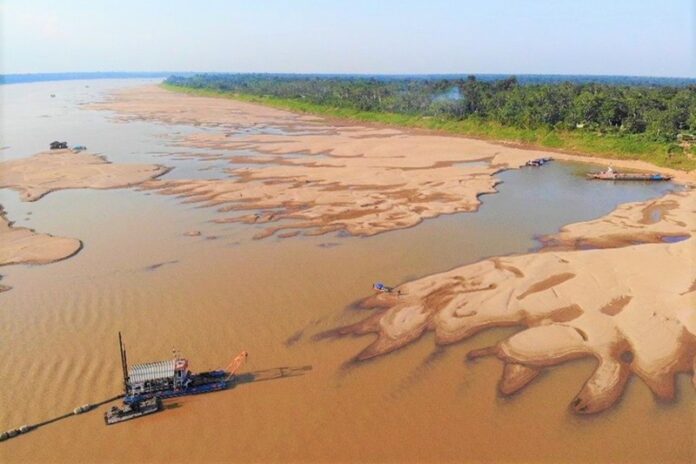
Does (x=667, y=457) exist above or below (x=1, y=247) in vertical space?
below

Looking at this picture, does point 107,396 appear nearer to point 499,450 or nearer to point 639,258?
point 499,450

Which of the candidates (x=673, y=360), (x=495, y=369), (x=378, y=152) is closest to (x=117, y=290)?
(x=495, y=369)

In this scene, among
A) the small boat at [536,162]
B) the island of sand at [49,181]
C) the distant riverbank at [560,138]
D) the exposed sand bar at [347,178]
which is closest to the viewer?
the island of sand at [49,181]

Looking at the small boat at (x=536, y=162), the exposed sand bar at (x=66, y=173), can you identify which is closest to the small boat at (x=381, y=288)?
the exposed sand bar at (x=66, y=173)

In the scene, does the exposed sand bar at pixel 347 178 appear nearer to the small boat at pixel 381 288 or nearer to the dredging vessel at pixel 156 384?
the small boat at pixel 381 288

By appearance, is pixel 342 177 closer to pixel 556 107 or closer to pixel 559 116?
pixel 559 116

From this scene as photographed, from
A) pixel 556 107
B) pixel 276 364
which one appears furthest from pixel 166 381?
pixel 556 107
